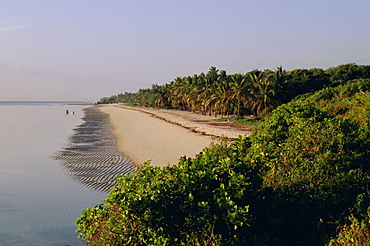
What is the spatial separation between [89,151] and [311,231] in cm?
2219

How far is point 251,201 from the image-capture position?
6.14 metres

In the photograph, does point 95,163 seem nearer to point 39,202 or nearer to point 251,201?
point 39,202

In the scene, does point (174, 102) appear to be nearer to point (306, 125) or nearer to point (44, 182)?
point (44, 182)

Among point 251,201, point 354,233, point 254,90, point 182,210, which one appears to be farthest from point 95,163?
point 254,90

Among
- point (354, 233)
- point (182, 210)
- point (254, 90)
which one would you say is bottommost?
point (354, 233)

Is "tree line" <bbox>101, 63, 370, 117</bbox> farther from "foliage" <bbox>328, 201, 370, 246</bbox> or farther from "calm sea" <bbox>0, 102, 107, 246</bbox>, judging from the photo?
"foliage" <bbox>328, 201, 370, 246</bbox>

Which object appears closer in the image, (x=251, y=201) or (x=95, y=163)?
(x=251, y=201)

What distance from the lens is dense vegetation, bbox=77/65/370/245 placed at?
5668 mm

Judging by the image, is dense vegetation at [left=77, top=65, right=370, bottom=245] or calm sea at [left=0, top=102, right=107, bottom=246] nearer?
dense vegetation at [left=77, top=65, right=370, bottom=245]

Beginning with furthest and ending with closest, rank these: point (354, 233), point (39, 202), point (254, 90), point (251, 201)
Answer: point (254, 90) < point (39, 202) < point (251, 201) < point (354, 233)

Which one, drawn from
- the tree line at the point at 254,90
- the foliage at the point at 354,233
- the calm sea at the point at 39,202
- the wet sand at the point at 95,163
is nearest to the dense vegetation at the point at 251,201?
the foliage at the point at 354,233

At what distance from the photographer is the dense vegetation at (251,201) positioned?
567 centimetres

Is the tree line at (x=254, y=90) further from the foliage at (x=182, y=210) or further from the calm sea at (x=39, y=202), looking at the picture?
the foliage at (x=182, y=210)

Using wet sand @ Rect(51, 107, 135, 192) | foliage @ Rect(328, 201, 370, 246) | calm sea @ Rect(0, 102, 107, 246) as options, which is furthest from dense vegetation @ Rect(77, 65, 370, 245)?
wet sand @ Rect(51, 107, 135, 192)
